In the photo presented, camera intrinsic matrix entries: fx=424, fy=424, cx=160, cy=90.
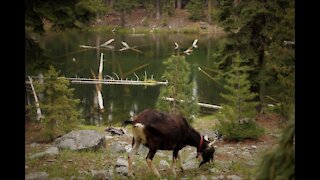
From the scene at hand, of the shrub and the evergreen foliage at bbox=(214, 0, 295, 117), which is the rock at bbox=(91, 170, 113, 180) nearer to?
the shrub

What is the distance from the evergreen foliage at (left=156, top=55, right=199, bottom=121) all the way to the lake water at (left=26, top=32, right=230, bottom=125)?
435 cm

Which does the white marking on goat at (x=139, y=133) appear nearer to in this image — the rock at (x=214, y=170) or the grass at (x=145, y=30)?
the rock at (x=214, y=170)

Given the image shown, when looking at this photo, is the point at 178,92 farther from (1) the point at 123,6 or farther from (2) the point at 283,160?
(1) the point at 123,6

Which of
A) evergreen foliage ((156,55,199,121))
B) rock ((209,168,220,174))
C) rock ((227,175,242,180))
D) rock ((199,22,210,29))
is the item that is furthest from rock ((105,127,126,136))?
rock ((199,22,210,29))

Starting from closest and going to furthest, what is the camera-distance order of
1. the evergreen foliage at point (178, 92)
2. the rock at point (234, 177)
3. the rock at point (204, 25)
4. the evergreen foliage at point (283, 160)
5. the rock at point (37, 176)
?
the evergreen foliage at point (283, 160), the rock at point (37, 176), the rock at point (234, 177), the evergreen foliage at point (178, 92), the rock at point (204, 25)

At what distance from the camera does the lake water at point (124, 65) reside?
23.8 m

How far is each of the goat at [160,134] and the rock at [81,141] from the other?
10.6 ft

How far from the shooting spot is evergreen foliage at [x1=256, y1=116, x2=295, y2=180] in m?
3.78

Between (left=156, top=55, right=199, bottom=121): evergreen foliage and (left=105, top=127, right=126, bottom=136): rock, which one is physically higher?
(left=156, top=55, right=199, bottom=121): evergreen foliage

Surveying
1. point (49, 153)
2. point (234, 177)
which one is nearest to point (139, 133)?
point (234, 177)

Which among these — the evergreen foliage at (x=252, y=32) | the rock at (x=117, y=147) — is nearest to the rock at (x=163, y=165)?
the rock at (x=117, y=147)

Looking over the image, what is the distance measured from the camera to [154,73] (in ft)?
107
